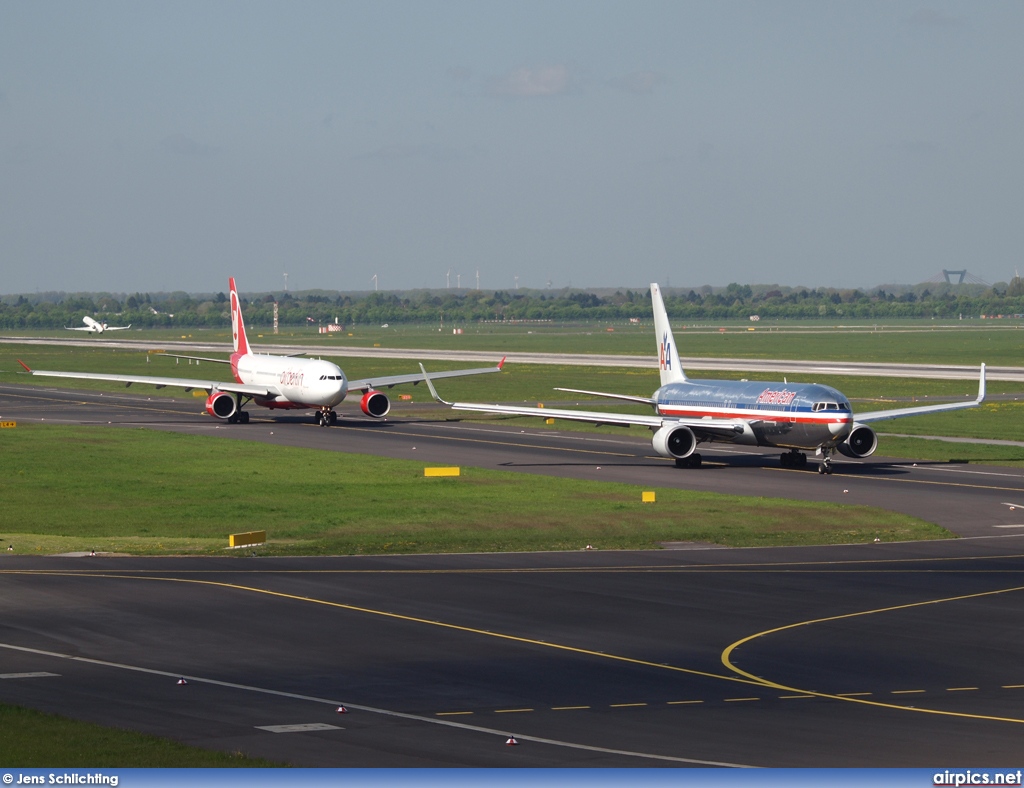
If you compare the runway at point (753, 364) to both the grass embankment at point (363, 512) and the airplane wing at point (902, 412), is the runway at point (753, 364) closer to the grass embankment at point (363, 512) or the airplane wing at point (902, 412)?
the airplane wing at point (902, 412)

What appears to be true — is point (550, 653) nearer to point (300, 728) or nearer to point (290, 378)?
point (300, 728)

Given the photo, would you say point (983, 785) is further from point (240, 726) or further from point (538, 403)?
point (538, 403)

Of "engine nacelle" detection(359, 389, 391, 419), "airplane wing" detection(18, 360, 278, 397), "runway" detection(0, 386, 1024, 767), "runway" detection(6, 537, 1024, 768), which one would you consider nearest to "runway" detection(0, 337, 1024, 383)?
"engine nacelle" detection(359, 389, 391, 419)

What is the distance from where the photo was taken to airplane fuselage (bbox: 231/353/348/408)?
89688 mm

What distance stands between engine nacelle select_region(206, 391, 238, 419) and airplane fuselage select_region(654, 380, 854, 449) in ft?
113

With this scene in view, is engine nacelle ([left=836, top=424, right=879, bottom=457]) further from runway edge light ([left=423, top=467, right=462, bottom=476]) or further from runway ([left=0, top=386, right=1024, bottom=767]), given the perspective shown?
runway edge light ([left=423, top=467, right=462, bottom=476])

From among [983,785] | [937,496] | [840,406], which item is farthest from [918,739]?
[840,406]

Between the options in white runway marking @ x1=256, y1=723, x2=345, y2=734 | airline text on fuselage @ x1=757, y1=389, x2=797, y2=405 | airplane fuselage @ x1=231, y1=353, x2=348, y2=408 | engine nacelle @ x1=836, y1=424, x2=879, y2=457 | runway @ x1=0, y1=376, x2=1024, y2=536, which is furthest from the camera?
airplane fuselage @ x1=231, y1=353, x2=348, y2=408

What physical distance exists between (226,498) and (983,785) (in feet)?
159

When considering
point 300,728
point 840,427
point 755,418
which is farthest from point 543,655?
point 755,418

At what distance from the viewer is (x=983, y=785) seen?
40.2 ft

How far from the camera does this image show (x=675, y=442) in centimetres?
6894

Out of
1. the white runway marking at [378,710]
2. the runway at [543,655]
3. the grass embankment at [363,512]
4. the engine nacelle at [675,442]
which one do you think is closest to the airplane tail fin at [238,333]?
the grass embankment at [363,512]

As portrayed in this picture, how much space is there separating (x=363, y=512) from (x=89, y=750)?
1287 inches
